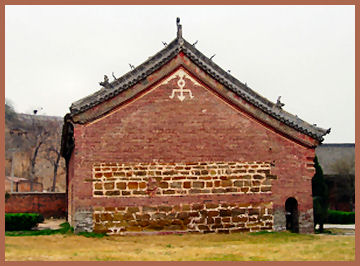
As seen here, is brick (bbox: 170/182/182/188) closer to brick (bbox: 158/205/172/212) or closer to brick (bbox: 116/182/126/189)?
brick (bbox: 158/205/172/212)

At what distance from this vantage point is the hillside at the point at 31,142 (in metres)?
58.2

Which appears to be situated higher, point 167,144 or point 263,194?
point 167,144

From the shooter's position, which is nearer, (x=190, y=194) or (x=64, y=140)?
(x=190, y=194)

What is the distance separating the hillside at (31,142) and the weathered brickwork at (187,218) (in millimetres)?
39867

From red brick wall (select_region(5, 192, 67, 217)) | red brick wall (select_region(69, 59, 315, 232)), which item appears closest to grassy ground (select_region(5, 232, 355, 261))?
red brick wall (select_region(69, 59, 315, 232))

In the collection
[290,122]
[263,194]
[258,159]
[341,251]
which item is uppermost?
[290,122]

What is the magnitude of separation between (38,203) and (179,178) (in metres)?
12.7

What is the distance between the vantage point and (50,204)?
28.8 metres

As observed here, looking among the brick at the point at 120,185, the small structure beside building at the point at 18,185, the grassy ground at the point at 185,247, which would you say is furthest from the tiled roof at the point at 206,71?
the small structure beside building at the point at 18,185

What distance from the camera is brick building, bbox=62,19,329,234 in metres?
18.6

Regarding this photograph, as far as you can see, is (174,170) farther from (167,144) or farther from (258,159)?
(258,159)

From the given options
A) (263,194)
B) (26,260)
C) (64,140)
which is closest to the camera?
(26,260)

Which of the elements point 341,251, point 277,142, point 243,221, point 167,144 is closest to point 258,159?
point 277,142

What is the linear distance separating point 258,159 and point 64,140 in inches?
414
